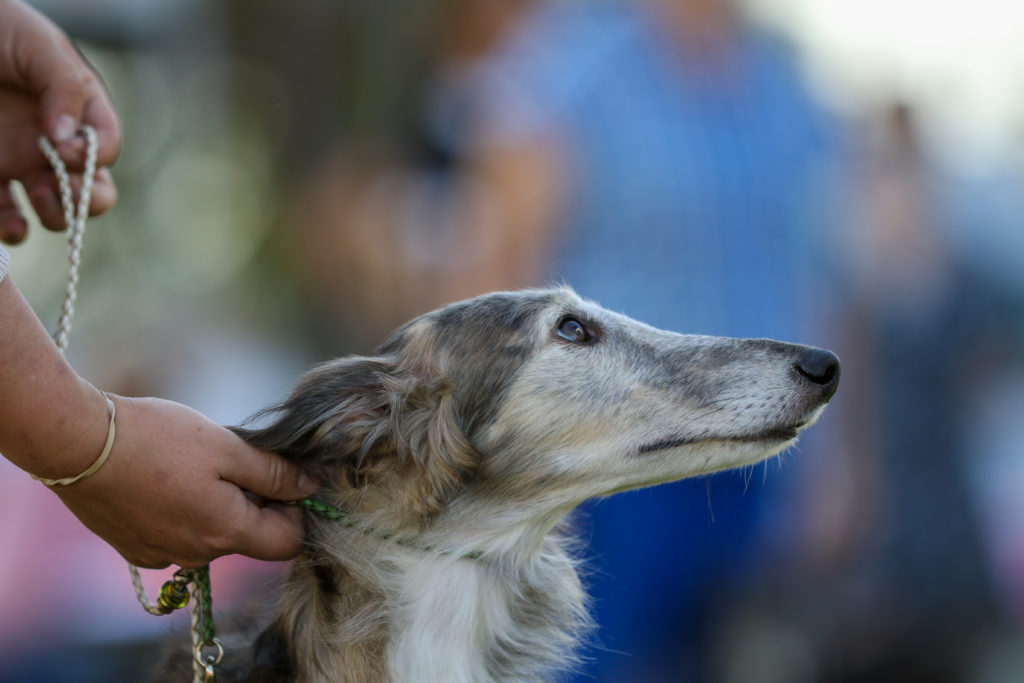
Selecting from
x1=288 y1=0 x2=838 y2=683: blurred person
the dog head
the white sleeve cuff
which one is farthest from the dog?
x1=288 y1=0 x2=838 y2=683: blurred person

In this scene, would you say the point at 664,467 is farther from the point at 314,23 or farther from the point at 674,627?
the point at 314,23

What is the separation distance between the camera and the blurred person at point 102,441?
195 centimetres

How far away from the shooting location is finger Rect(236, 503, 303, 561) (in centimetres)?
229

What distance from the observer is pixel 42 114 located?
8.84 ft

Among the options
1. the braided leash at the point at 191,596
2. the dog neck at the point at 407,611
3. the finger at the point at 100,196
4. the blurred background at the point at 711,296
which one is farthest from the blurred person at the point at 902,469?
the finger at the point at 100,196

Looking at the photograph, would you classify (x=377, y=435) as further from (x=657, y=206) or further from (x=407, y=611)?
(x=657, y=206)

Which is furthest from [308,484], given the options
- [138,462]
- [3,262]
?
[3,262]

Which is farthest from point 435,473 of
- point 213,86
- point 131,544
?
point 213,86

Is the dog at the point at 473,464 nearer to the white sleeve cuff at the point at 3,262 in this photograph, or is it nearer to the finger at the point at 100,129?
the white sleeve cuff at the point at 3,262

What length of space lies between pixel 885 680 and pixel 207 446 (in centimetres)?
397

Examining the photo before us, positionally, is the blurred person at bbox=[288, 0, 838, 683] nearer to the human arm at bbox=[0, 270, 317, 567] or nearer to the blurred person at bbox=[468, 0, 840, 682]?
the blurred person at bbox=[468, 0, 840, 682]

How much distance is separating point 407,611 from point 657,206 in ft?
7.00

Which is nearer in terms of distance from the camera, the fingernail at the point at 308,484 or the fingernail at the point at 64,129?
the fingernail at the point at 308,484

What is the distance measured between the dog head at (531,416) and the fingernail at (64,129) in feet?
2.89
